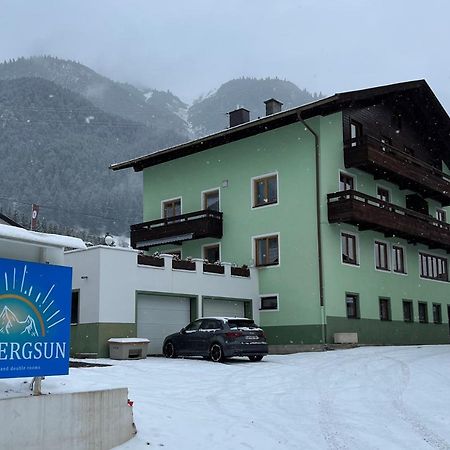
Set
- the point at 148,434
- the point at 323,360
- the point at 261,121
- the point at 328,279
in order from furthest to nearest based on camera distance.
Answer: the point at 261,121 → the point at 328,279 → the point at 323,360 → the point at 148,434

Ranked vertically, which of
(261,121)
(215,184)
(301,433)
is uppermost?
(261,121)

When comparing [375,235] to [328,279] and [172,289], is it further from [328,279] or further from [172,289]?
[172,289]

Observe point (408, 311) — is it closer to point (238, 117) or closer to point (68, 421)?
point (238, 117)

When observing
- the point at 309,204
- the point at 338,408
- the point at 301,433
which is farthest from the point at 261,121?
the point at 301,433

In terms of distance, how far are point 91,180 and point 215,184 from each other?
5193 inches

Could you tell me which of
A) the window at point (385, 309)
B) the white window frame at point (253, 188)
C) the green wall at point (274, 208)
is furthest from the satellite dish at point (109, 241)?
the window at point (385, 309)

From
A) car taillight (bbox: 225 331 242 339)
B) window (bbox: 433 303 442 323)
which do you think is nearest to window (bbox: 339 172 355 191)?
window (bbox: 433 303 442 323)

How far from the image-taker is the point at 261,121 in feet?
96.5

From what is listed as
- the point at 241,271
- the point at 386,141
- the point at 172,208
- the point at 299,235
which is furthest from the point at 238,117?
the point at 241,271

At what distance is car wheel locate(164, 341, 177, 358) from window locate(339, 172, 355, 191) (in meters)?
11.0

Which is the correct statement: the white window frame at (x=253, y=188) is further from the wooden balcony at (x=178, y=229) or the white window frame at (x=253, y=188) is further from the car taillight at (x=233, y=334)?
the car taillight at (x=233, y=334)

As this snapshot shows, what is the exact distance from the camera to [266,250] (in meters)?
29.8

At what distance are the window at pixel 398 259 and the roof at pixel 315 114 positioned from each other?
7389 mm

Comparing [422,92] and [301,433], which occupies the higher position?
[422,92]
